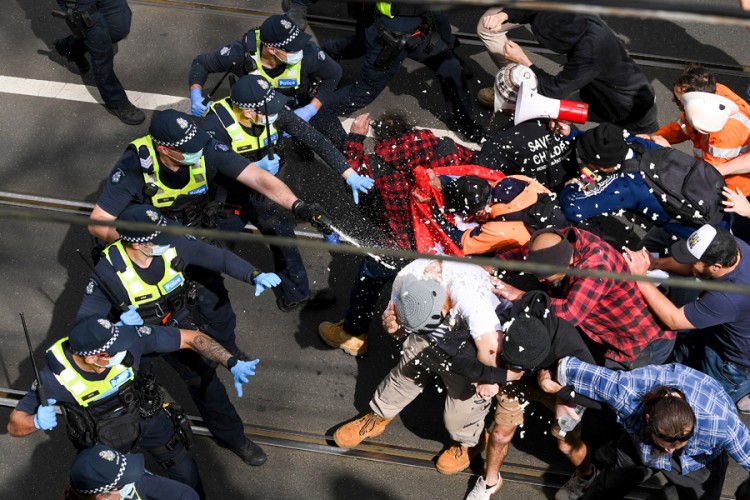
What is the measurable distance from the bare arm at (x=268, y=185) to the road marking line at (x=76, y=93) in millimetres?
2170

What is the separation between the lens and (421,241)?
17.2 ft

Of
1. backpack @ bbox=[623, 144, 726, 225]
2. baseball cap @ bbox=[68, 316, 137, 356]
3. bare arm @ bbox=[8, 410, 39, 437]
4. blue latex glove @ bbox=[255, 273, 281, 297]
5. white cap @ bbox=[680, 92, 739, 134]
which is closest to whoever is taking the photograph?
baseball cap @ bbox=[68, 316, 137, 356]

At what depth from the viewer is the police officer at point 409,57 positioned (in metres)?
6.36

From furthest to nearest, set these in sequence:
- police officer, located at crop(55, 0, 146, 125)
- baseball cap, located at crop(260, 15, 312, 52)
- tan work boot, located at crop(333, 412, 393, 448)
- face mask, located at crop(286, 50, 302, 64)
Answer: police officer, located at crop(55, 0, 146, 125), face mask, located at crop(286, 50, 302, 64), baseball cap, located at crop(260, 15, 312, 52), tan work boot, located at crop(333, 412, 393, 448)

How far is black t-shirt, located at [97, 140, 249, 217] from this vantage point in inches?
206

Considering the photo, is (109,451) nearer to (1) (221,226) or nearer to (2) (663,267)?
(1) (221,226)

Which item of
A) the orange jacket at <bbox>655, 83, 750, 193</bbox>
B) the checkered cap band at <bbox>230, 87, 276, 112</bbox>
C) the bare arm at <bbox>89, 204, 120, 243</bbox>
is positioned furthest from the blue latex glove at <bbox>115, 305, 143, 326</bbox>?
the orange jacket at <bbox>655, 83, 750, 193</bbox>

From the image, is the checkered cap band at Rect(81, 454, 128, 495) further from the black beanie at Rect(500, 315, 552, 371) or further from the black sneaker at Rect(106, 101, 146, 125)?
the black sneaker at Rect(106, 101, 146, 125)

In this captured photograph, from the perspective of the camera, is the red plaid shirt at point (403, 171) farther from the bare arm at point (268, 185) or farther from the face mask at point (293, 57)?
the face mask at point (293, 57)

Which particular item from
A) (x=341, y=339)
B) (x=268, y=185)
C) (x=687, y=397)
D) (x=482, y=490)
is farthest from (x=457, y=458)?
(x=268, y=185)

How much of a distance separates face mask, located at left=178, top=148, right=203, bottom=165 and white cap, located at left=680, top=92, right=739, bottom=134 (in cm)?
299

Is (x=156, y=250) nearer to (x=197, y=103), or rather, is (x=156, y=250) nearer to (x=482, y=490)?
(x=197, y=103)

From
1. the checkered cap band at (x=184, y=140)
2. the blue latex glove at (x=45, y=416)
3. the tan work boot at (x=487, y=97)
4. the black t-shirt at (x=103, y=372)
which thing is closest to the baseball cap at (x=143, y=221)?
the checkered cap band at (x=184, y=140)

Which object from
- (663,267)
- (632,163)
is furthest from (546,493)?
(632,163)
